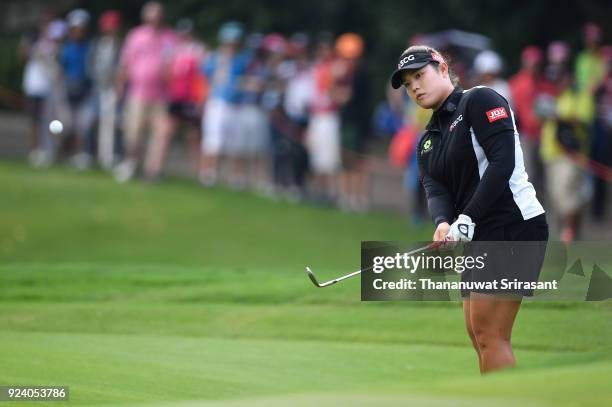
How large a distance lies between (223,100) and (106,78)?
2125mm

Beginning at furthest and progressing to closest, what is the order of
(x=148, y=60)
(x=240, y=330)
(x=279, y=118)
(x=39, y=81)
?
(x=39, y=81) → (x=279, y=118) → (x=148, y=60) → (x=240, y=330)

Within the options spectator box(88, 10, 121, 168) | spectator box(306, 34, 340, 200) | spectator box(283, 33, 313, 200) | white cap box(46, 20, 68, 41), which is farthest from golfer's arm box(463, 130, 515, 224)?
white cap box(46, 20, 68, 41)

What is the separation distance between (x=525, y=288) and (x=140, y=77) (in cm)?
1404

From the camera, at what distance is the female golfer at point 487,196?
729 centimetres

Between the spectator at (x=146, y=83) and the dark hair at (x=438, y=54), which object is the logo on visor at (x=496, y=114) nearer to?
the dark hair at (x=438, y=54)

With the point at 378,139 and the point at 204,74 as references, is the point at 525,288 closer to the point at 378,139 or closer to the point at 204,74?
the point at 204,74

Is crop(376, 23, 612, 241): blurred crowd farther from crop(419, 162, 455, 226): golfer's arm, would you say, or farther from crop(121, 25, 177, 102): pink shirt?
crop(419, 162, 455, 226): golfer's arm

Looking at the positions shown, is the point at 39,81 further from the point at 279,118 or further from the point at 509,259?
the point at 509,259

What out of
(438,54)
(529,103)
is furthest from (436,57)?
(529,103)

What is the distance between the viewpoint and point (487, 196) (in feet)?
23.8

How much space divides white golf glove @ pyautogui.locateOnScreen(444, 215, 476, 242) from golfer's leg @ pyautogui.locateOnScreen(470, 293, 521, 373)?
1.04ft

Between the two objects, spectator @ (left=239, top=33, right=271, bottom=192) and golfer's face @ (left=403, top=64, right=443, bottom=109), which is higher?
spectator @ (left=239, top=33, right=271, bottom=192)

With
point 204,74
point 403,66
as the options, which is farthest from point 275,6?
point 403,66

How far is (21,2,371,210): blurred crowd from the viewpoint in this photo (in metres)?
20.4
